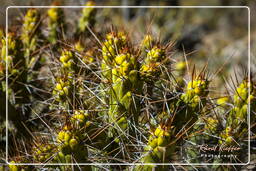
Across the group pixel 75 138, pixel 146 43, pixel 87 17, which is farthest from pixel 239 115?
pixel 87 17

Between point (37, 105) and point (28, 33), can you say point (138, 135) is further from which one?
point (28, 33)

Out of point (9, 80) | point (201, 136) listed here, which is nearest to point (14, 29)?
point (9, 80)

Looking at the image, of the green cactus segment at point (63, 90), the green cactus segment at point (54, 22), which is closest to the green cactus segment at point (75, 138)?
the green cactus segment at point (63, 90)

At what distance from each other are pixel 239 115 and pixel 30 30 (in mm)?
1731

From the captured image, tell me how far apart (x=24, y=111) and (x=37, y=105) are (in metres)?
0.10

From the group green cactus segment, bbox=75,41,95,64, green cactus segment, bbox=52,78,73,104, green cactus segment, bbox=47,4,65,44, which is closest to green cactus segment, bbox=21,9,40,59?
green cactus segment, bbox=47,4,65,44

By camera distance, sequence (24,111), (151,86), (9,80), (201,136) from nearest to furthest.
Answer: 1. (151,86)
2. (201,136)
3. (9,80)
4. (24,111)

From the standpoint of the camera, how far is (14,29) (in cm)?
312

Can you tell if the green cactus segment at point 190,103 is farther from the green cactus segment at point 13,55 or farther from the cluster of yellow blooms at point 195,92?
the green cactus segment at point 13,55

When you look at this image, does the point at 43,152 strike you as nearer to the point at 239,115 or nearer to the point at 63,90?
the point at 63,90

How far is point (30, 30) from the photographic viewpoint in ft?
10.6

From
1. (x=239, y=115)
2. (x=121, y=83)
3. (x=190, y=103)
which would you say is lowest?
(x=239, y=115)

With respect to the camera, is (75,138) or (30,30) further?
(30,30)

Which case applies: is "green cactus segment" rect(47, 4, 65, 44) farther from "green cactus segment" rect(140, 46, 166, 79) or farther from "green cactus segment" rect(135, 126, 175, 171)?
"green cactus segment" rect(135, 126, 175, 171)
